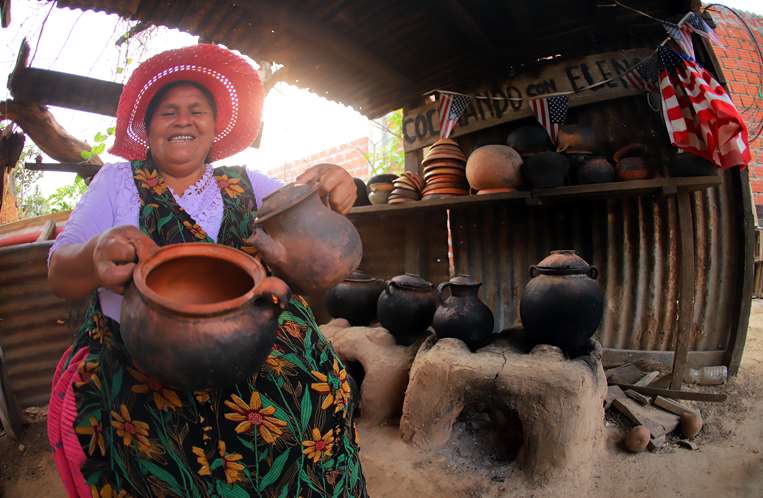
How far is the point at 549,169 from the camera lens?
3283 millimetres

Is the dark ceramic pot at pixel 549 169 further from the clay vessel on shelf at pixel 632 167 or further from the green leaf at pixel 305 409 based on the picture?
the green leaf at pixel 305 409

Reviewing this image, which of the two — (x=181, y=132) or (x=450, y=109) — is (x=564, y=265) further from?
(x=181, y=132)

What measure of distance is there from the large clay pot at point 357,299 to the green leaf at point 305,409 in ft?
8.60

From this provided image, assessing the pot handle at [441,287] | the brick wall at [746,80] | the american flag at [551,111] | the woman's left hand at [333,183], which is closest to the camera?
the woman's left hand at [333,183]

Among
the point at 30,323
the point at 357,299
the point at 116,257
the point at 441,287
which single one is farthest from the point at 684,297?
the point at 30,323

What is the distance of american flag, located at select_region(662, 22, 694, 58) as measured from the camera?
302 centimetres

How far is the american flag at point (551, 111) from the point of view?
3.61 meters

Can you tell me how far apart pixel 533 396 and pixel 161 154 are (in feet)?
7.04

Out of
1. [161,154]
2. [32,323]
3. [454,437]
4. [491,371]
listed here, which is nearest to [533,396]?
[491,371]

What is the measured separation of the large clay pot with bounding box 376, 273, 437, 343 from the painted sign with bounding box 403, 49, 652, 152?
1.82 metres

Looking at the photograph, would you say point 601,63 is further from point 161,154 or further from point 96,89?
point 96,89

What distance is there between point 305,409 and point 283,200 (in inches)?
23.9

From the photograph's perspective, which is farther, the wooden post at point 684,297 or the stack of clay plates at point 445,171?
the stack of clay plates at point 445,171

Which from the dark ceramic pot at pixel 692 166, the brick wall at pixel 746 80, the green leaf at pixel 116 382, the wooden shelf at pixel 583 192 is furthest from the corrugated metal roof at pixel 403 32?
the brick wall at pixel 746 80
